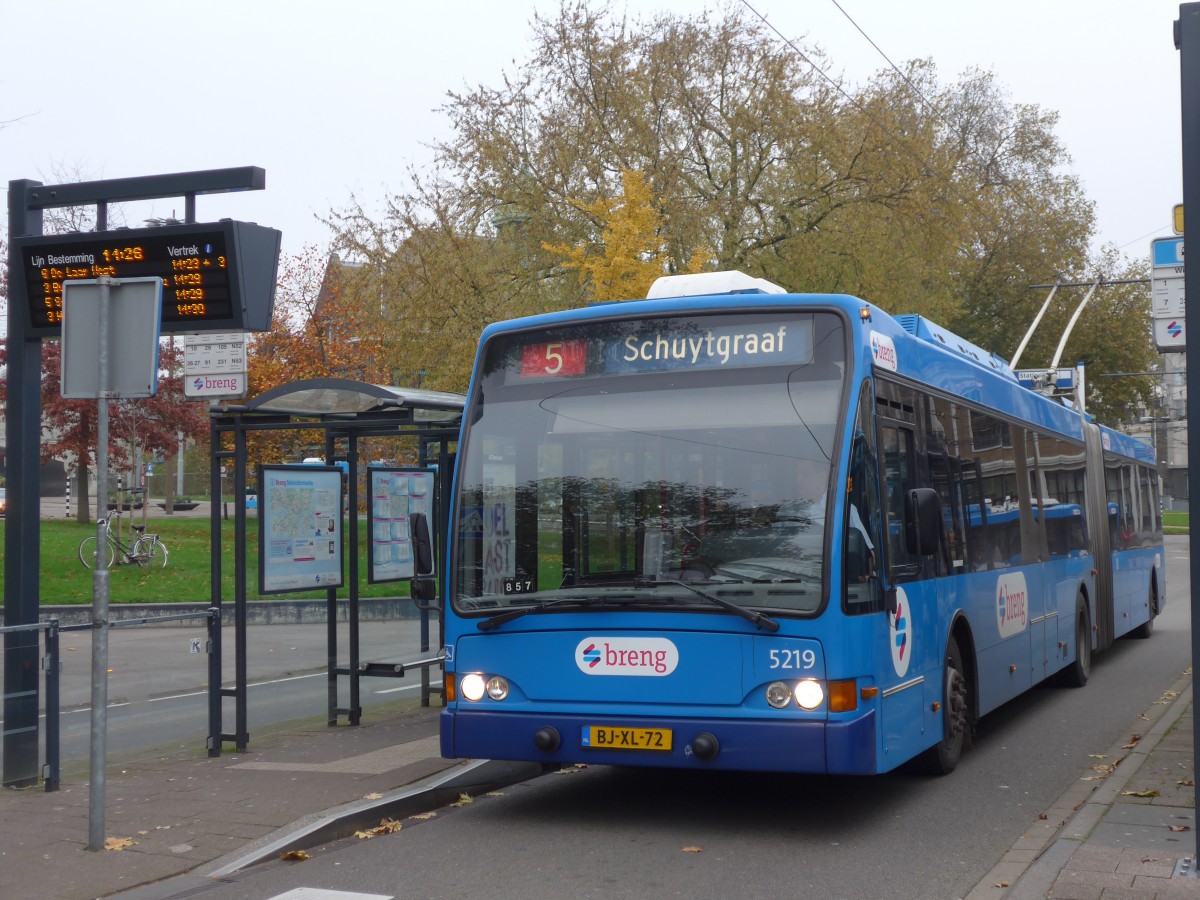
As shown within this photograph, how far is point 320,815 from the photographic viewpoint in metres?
7.86

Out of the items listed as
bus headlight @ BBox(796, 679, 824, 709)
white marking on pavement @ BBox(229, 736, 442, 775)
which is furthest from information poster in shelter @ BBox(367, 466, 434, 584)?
bus headlight @ BBox(796, 679, 824, 709)

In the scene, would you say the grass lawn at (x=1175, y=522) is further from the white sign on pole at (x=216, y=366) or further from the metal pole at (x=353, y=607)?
the metal pole at (x=353, y=607)

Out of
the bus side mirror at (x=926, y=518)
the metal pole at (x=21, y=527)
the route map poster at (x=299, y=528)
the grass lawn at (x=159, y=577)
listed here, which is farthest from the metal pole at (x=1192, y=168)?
the grass lawn at (x=159, y=577)

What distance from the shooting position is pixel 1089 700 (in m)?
13.5

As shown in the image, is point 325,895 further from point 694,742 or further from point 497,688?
point 694,742

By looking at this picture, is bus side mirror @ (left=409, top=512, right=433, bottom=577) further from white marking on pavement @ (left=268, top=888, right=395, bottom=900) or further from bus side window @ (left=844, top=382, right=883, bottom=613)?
bus side window @ (left=844, top=382, right=883, bottom=613)

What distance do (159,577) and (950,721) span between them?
2167 cm

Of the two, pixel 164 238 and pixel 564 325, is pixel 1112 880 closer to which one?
pixel 564 325

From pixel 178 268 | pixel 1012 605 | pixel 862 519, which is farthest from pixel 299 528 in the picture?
pixel 1012 605

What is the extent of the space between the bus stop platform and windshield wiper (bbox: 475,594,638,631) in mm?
1239

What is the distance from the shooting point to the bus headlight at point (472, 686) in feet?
26.1

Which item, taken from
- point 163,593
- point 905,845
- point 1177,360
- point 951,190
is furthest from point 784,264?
point 1177,360

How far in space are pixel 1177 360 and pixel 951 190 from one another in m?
43.6

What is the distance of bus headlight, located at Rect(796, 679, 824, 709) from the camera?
7.17 metres
